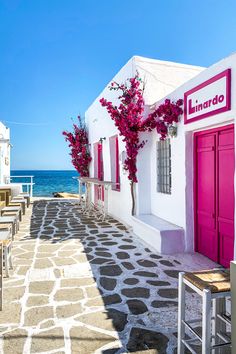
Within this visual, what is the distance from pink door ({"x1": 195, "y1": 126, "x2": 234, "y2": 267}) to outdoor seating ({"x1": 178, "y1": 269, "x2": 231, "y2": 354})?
94.4 inches

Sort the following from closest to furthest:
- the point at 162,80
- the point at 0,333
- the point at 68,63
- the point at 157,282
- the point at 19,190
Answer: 1. the point at 0,333
2. the point at 157,282
3. the point at 162,80
4. the point at 19,190
5. the point at 68,63

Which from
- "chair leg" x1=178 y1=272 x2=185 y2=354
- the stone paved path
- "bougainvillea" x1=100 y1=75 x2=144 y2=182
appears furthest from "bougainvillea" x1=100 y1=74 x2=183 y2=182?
"chair leg" x1=178 y1=272 x2=185 y2=354

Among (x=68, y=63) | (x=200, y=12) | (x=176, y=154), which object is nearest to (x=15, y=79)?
(x=68, y=63)

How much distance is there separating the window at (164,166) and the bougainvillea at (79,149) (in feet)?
22.7

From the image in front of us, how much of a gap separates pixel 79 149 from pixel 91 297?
10.6m

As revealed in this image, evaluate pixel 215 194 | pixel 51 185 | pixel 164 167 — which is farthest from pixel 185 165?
pixel 51 185

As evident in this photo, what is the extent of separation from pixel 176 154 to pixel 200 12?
6.02 metres

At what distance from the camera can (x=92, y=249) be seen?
632 centimetres

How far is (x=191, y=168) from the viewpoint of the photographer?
5906 mm

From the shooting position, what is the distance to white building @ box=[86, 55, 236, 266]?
186 inches

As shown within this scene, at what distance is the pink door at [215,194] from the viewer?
4.73 meters

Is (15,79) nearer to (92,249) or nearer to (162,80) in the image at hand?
(162,80)

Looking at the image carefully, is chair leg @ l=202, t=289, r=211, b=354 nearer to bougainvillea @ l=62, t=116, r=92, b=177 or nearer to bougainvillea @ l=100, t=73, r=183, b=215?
bougainvillea @ l=100, t=73, r=183, b=215

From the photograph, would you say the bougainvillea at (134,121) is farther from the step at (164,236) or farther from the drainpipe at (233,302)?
the drainpipe at (233,302)
